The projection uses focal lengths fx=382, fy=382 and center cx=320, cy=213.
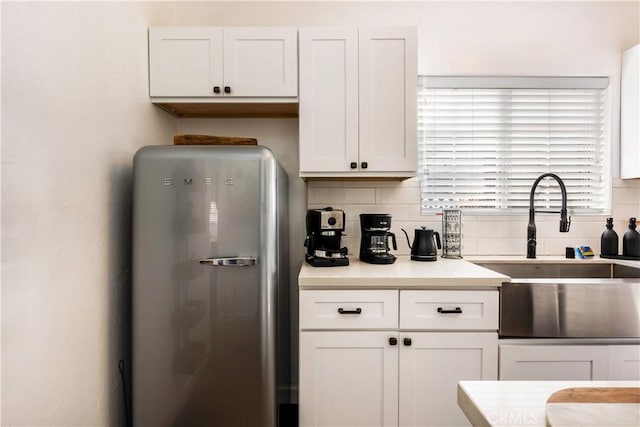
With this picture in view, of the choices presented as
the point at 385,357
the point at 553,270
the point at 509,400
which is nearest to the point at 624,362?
the point at 553,270

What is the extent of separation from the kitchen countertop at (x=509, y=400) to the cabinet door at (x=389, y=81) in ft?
4.93

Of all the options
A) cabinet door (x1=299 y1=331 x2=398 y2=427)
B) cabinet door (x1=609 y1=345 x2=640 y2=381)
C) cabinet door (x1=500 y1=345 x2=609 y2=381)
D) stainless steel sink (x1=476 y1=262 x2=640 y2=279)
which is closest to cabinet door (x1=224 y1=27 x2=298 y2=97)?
cabinet door (x1=299 y1=331 x2=398 y2=427)

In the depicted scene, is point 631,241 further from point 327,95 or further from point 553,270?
point 327,95

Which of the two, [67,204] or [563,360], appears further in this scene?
[563,360]

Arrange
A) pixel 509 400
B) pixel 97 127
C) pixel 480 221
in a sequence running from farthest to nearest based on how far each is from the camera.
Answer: pixel 480 221 → pixel 97 127 → pixel 509 400

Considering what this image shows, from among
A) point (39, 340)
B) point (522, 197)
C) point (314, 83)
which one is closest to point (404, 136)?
point (314, 83)

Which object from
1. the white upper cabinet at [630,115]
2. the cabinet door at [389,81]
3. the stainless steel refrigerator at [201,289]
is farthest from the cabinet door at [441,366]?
the white upper cabinet at [630,115]

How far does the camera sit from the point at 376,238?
2.05 m

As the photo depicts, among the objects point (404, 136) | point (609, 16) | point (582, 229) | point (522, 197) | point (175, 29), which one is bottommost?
point (582, 229)

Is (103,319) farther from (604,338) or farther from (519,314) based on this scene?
(604,338)

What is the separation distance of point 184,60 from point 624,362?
2536mm

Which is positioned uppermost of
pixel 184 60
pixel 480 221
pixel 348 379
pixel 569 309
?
pixel 184 60

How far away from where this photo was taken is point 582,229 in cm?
238

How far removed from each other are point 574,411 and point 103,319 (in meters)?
1.63
